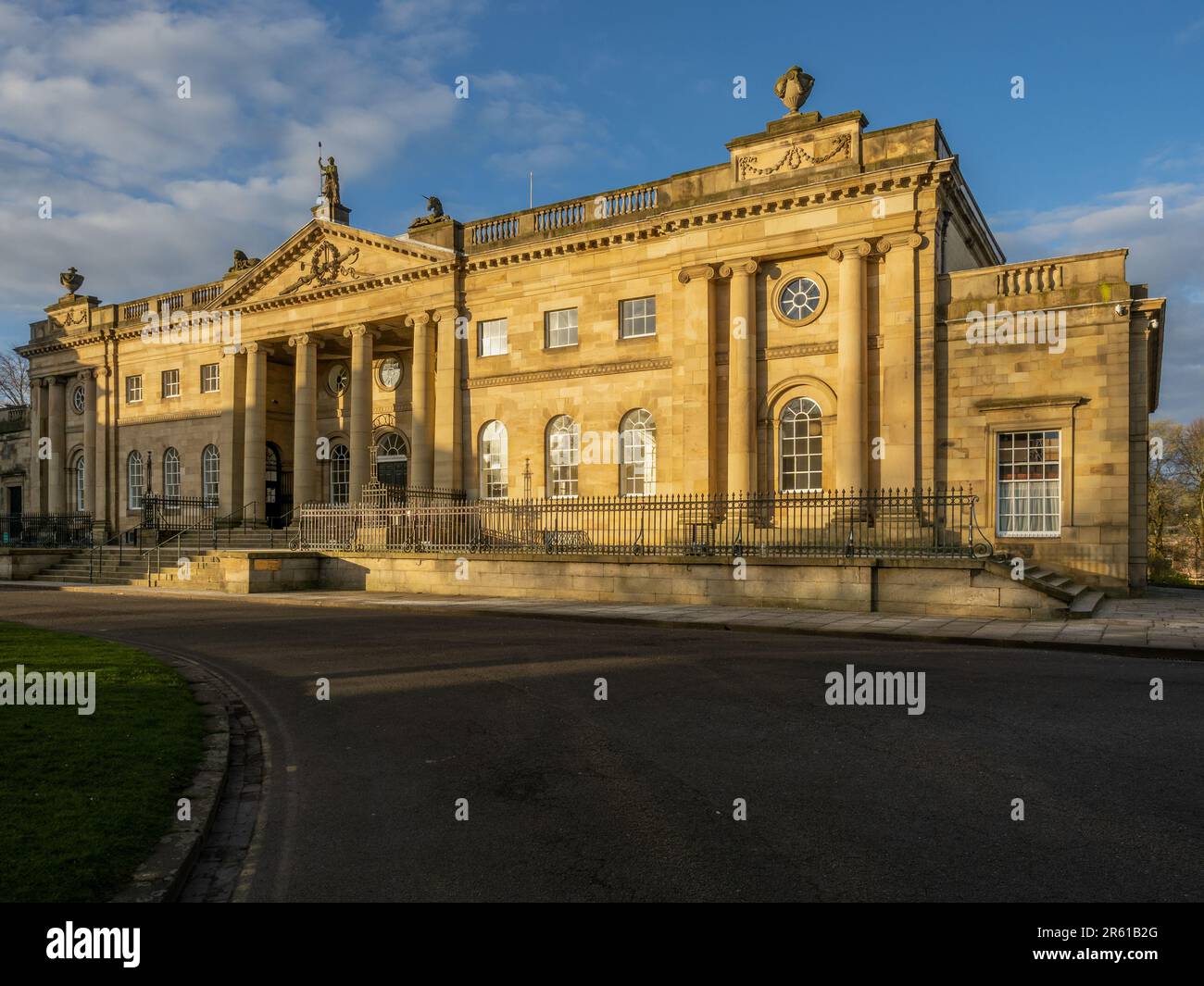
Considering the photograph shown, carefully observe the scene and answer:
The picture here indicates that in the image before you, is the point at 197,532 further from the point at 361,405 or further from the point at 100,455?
the point at 100,455

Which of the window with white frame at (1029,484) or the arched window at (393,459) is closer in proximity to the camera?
the window with white frame at (1029,484)

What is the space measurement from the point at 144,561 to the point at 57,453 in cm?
1700

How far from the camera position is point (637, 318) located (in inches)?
1016

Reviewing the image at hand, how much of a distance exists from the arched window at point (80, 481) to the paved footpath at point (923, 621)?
1020 inches

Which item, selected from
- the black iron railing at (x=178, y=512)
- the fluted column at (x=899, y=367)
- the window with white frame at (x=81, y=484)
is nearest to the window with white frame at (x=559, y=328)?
the fluted column at (x=899, y=367)

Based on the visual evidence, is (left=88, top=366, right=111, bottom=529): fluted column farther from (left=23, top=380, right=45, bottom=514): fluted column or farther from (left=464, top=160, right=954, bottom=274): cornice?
(left=464, top=160, right=954, bottom=274): cornice

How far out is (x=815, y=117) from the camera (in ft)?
72.3

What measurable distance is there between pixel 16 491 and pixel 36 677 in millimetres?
43238

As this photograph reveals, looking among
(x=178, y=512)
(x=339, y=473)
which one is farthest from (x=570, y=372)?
(x=178, y=512)

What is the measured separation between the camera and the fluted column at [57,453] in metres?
40.5

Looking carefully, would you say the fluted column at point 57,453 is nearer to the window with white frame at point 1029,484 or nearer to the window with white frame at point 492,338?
the window with white frame at point 492,338

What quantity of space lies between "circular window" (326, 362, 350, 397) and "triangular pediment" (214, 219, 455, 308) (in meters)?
3.63

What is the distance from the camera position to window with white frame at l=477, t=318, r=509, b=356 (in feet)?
92.8

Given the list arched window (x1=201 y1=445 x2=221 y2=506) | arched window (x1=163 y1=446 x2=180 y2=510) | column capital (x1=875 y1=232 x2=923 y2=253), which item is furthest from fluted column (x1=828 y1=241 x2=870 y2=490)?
arched window (x1=163 y1=446 x2=180 y2=510)
